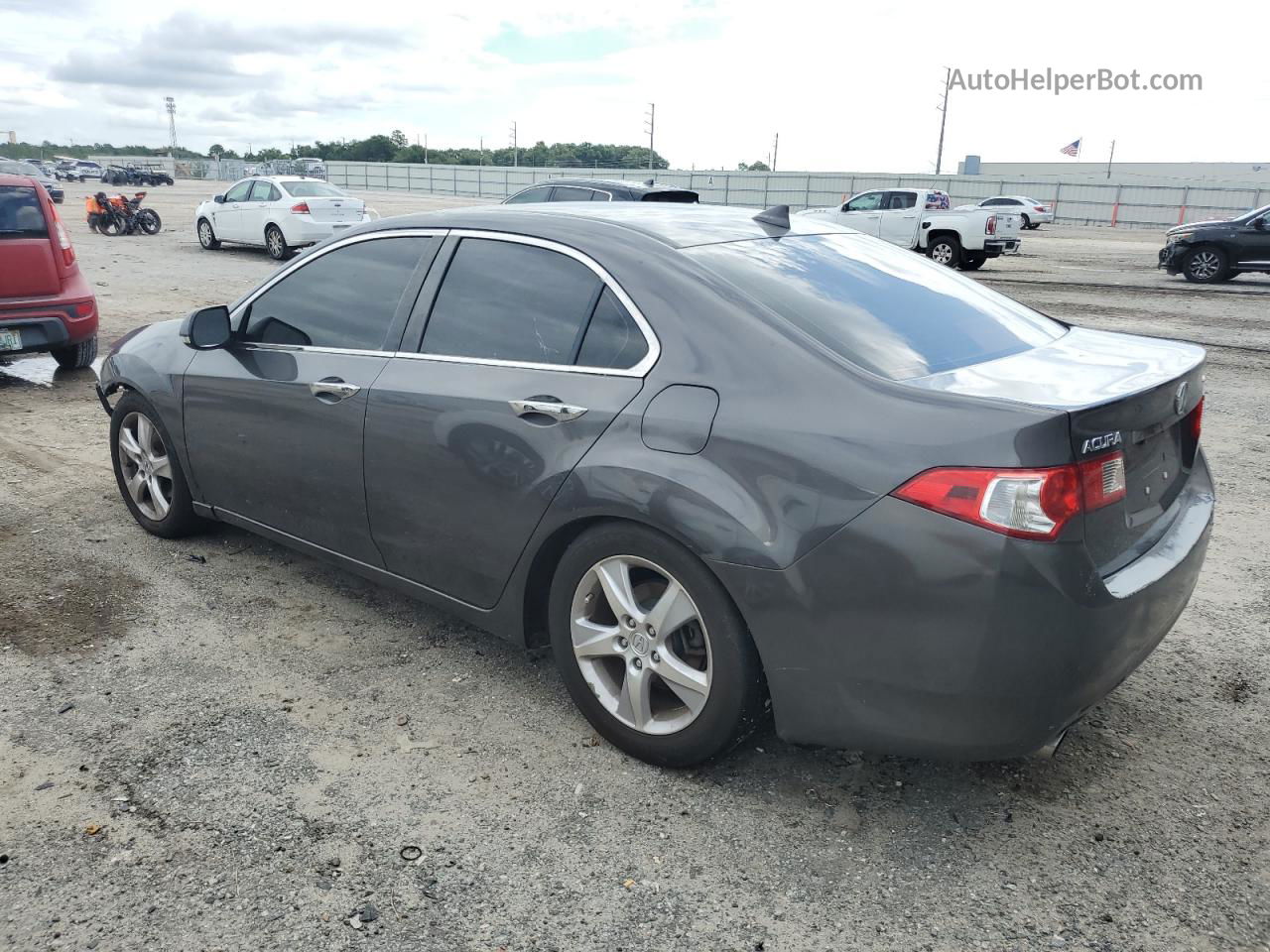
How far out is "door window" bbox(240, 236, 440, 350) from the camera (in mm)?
3797

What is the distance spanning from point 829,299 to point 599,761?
1.58 meters

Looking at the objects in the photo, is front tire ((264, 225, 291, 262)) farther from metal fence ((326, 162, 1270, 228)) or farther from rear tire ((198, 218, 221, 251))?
metal fence ((326, 162, 1270, 228))

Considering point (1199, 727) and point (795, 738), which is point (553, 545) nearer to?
point (795, 738)

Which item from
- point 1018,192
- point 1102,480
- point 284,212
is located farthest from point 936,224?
point 1018,192

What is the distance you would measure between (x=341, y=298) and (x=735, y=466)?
6.60ft

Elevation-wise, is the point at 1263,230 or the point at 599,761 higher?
the point at 1263,230

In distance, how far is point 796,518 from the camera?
2.59 meters

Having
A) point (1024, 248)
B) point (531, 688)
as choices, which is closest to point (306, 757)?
point (531, 688)

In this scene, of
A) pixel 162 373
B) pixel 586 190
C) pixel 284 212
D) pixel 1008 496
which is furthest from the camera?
pixel 284 212

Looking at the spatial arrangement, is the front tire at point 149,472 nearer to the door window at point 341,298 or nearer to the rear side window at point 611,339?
the door window at point 341,298

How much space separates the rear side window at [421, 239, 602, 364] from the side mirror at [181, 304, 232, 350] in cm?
114

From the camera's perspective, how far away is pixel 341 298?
3.97 metres

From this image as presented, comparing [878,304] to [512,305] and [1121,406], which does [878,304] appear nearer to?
[1121,406]

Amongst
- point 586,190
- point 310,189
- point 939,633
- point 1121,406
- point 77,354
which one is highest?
point 586,190
